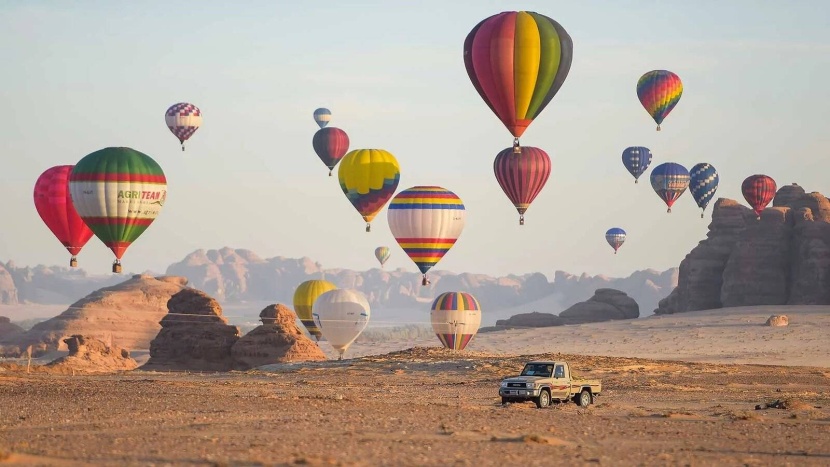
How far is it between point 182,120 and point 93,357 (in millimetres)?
24541

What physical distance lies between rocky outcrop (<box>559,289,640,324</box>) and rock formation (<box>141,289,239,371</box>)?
2789 inches

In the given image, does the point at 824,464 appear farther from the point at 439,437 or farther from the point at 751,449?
the point at 439,437

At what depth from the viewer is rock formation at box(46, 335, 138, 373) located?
279 feet

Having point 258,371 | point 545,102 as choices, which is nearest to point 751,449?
point 545,102

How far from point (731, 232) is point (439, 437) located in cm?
12186

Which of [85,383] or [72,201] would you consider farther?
[72,201]

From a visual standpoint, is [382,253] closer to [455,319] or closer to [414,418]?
[455,319]

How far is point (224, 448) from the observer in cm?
2683

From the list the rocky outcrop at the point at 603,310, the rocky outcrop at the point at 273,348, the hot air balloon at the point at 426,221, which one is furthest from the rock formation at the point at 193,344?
the rocky outcrop at the point at 603,310

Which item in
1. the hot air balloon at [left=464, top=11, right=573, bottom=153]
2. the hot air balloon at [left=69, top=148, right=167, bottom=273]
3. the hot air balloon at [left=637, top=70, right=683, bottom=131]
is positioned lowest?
the hot air balloon at [left=69, top=148, right=167, bottom=273]

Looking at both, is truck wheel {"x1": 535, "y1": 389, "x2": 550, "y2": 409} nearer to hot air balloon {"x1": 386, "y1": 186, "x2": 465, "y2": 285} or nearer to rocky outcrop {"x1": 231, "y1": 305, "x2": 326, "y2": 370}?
rocky outcrop {"x1": 231, "y1": 305, "x2": 326, "y2": 370}

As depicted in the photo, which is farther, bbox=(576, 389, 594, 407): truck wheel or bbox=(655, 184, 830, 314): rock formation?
bbox=(655, 184, 830, 314): rock formation

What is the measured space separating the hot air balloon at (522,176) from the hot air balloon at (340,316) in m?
12.8

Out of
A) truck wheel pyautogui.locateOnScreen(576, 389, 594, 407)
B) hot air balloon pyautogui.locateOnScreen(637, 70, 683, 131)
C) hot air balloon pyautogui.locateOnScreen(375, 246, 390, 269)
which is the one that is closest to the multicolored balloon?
hot air balloon pyautogui.locateOnScreen(375, 246, 390, 269)
